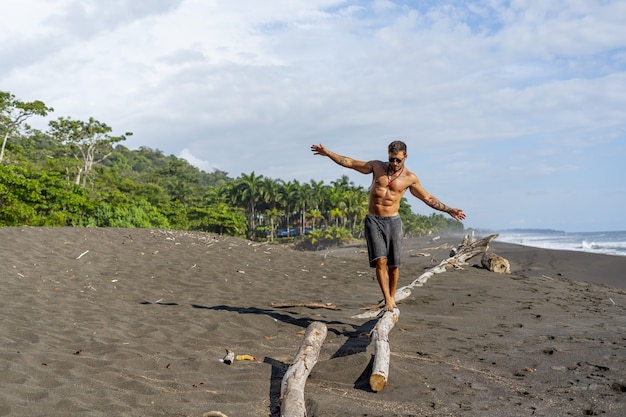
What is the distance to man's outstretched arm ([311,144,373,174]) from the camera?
6066 mm

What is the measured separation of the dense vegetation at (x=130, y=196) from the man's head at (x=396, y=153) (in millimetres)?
20588

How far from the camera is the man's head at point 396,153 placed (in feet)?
19.2

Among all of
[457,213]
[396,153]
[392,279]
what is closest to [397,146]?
[396,153]

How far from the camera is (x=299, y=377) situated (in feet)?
12.5

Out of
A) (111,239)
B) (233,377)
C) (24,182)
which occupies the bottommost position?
(233,377)

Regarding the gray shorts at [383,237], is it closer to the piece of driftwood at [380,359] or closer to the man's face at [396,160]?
the man's face at [396,160]

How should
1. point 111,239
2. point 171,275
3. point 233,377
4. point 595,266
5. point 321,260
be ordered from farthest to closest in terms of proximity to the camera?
point 595,266, point 321,260, point 111,239, point 171,275, point 233,377

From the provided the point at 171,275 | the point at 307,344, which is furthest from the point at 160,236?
the point at 307,344

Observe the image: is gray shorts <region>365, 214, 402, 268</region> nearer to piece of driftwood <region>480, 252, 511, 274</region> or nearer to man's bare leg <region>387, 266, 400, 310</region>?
Answer: man's bare leg <region>387, 266, 400, 310</region>

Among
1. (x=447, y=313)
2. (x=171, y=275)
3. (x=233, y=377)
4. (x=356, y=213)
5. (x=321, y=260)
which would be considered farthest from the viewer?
(x=356, y=213)

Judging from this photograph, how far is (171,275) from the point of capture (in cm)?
1077

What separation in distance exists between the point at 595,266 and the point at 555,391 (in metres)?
19.7

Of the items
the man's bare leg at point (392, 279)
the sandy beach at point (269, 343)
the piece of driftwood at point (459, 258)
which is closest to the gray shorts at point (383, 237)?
the man's bare leg at point (392, 279)

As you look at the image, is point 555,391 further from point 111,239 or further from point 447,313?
point 111,239
